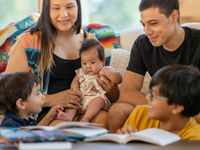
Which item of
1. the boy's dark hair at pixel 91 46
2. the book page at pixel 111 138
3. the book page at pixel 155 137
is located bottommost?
the book page at pixel 111 138

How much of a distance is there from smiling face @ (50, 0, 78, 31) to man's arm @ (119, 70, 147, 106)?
0.58 meters

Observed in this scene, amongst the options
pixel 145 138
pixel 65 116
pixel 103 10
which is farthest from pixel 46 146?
pixel 103 10

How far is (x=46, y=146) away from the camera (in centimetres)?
135

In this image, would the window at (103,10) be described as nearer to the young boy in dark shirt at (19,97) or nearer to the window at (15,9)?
the window at (15,9)

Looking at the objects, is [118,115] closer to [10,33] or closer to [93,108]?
[93,108]

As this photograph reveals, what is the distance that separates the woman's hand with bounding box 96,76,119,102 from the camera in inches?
94.5

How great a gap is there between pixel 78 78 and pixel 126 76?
381 mm

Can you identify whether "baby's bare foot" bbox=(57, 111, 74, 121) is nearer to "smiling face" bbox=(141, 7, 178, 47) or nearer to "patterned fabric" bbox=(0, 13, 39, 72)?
"smiling face" bbox=(141, 7, 178, 47)

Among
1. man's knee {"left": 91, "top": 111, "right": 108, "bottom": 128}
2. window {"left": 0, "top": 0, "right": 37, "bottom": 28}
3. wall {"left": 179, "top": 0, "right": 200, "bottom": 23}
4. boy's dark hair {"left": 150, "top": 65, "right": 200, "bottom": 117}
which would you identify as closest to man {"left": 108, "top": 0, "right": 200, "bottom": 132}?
man's knee {"left": 91, "top": 111, "right": 108, "bottom": 128}

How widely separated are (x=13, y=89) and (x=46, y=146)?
661 mm

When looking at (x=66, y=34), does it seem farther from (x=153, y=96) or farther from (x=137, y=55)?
(x=153, y=96)

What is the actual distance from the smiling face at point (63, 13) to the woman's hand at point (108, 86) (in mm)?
433

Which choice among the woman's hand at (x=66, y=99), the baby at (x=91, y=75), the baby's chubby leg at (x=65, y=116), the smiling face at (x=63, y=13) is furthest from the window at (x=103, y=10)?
the baby's chubby leg at (x=65, y=116)

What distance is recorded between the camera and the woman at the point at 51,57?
2.38 metres
